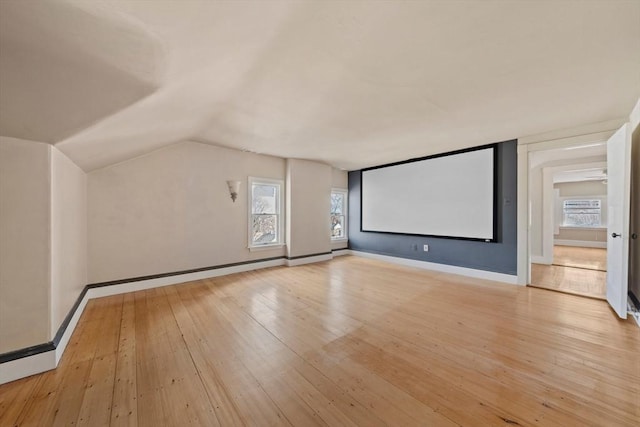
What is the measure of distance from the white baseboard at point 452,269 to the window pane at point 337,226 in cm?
102

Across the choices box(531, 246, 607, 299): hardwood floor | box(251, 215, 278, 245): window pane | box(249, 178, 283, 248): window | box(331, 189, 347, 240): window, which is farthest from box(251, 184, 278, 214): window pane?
box(531, 246, 607, 299): hardwood floor

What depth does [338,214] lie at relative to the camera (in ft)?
23.2

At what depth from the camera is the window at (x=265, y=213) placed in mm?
5141

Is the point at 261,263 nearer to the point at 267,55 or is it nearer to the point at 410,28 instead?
the point at 267,55

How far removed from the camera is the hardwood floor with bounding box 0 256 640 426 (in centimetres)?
151

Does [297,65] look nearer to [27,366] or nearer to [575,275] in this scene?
[27,366]

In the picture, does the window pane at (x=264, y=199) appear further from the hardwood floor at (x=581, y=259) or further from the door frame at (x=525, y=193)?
the hardwood floor at (x=581, y=259)

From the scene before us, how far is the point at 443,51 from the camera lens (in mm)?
1789

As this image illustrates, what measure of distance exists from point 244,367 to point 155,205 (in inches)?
126

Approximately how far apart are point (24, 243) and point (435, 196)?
582 cm

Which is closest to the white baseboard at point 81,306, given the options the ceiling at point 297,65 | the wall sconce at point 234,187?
the wall sconce at point 234,187

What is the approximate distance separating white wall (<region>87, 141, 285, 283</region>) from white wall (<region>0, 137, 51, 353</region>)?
179cm

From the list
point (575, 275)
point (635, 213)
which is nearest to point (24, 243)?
point (635, 213)

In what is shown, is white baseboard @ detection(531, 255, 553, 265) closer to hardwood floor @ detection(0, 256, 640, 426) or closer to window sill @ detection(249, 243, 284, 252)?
hardwood floor @ detection(0, 256, 640, 426)
